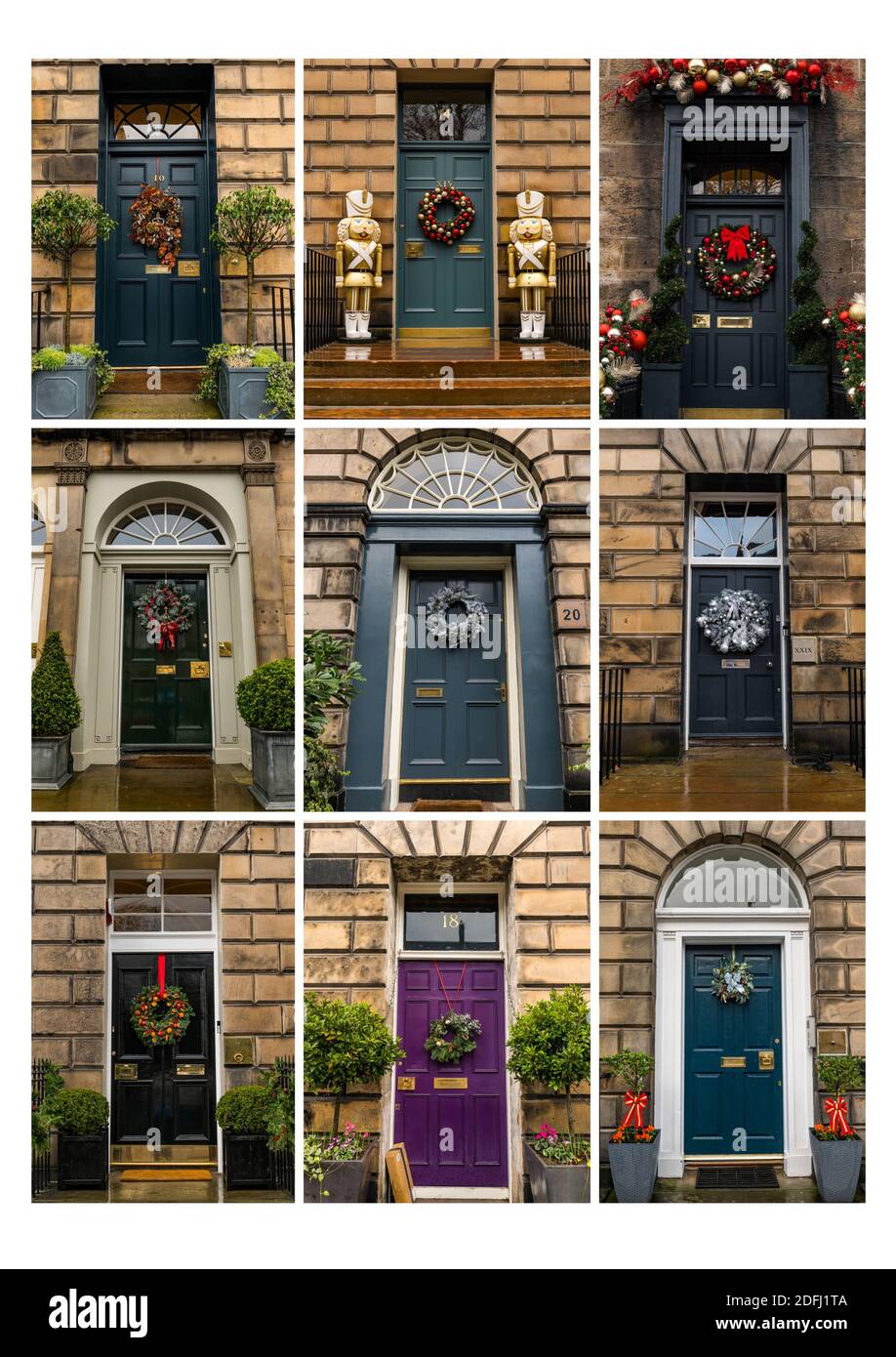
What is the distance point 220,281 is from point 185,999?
11.5 ft

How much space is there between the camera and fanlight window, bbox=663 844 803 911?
522 cm

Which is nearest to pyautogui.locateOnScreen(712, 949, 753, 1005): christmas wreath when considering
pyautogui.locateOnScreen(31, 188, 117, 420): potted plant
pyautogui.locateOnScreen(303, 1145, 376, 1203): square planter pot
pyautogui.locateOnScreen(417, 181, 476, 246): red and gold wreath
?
pyautogui.locateOnScreen(303, 1145, 376, 1203): square planter pot

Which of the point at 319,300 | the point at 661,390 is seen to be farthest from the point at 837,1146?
the point at 319,300

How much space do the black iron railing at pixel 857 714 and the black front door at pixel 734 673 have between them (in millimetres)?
387

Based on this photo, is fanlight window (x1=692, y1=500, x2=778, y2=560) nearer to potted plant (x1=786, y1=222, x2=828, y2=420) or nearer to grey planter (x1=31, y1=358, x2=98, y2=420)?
potted plant (x1=786, y1=222, x2=828, y2=420)

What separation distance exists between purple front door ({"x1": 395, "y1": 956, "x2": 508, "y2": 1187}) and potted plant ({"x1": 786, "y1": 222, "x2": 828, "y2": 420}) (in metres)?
3.32

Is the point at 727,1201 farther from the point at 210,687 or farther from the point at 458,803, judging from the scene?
the point at 210,687

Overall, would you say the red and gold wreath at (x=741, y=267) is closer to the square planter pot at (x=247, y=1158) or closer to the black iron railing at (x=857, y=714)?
the black iron railing at (x=857, y=714)

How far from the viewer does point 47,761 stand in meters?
5.00

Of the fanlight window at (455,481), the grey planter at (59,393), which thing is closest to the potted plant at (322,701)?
the fanlight window at (455,481)

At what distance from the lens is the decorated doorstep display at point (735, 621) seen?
18.4 feet

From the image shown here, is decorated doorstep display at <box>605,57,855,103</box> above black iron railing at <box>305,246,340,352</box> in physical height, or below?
above

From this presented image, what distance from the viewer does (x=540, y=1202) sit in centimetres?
482
